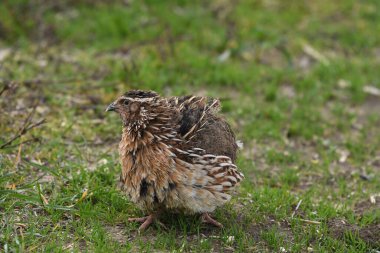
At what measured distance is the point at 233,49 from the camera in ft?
37.9

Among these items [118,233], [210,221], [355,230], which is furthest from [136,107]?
[355,230]

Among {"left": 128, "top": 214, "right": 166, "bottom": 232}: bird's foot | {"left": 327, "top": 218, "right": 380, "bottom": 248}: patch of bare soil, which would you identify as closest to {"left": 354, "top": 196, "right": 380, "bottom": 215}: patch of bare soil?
{"left": 327, "top": 218, "right": 380, "bottom": 248}: patch of bare soil

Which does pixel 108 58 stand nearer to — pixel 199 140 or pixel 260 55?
pixel 260 55

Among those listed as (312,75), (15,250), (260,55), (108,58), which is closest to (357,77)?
(312,75)

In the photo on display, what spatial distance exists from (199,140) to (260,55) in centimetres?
569

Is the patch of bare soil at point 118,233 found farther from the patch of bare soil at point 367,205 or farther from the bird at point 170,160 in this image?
the patch of bare soil at point 367,205

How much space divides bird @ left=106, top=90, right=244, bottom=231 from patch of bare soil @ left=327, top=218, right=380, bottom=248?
47.5 inches

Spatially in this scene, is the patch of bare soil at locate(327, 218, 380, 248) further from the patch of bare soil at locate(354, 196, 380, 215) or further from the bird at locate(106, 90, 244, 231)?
the bird at locate(106, 90, 244, 231)

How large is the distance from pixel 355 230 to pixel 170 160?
2.13 m

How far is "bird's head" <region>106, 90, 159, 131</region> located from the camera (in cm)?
622

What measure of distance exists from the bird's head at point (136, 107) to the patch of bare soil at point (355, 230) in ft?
7.35

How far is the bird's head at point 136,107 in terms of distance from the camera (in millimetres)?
6219

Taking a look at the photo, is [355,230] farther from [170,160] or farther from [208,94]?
[208,94]

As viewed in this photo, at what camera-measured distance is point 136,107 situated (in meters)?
6.25
